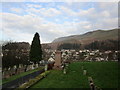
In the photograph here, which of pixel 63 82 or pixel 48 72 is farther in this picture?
pixel 48 72

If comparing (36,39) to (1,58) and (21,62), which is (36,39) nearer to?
(21,62)

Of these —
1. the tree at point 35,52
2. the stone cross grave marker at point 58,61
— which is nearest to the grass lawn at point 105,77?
the stone cross grave marker at point 58,61

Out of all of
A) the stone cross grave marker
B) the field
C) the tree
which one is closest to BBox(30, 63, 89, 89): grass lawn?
the field

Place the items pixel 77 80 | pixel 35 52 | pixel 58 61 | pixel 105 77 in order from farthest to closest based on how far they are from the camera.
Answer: pixel 35 52, pixel 58 61, pixel 105 77, pixel 77 80

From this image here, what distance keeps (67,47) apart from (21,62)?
80733mm

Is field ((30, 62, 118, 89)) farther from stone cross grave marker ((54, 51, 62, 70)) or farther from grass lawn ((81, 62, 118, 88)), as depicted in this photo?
stone cross grave marker ((54, 51, 62, 70))

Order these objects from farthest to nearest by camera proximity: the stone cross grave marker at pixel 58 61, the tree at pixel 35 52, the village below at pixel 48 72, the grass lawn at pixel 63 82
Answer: the tree at pixel 35 52 < the stone cross grave marker at pixel 58 61 < the village below at pixel 48 72 < the grass lawn at pixel 63 82

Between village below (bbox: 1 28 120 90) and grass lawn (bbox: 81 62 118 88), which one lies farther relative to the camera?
village below (bbox: 1 28 120 90)

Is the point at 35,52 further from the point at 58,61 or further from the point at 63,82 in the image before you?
the point at 63,82

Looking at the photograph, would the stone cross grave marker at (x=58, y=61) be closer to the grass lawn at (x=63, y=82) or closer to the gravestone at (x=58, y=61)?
the gravestone at (x=58, y=61)

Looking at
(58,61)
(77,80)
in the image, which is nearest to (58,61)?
(58,61)

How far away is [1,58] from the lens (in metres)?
19.8

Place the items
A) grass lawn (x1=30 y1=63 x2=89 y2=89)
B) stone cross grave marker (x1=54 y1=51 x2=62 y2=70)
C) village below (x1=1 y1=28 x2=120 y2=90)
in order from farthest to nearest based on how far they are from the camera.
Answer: stone cross grave marker (x1=54 y1=51 x2=62 y2=70) → village below (x1=1 y1=28 x2=120 y2=90) → grass lawn (x1=30 y1=63 x2=89 y2=89)

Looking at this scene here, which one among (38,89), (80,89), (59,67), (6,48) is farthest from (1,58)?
A: (80,89)
